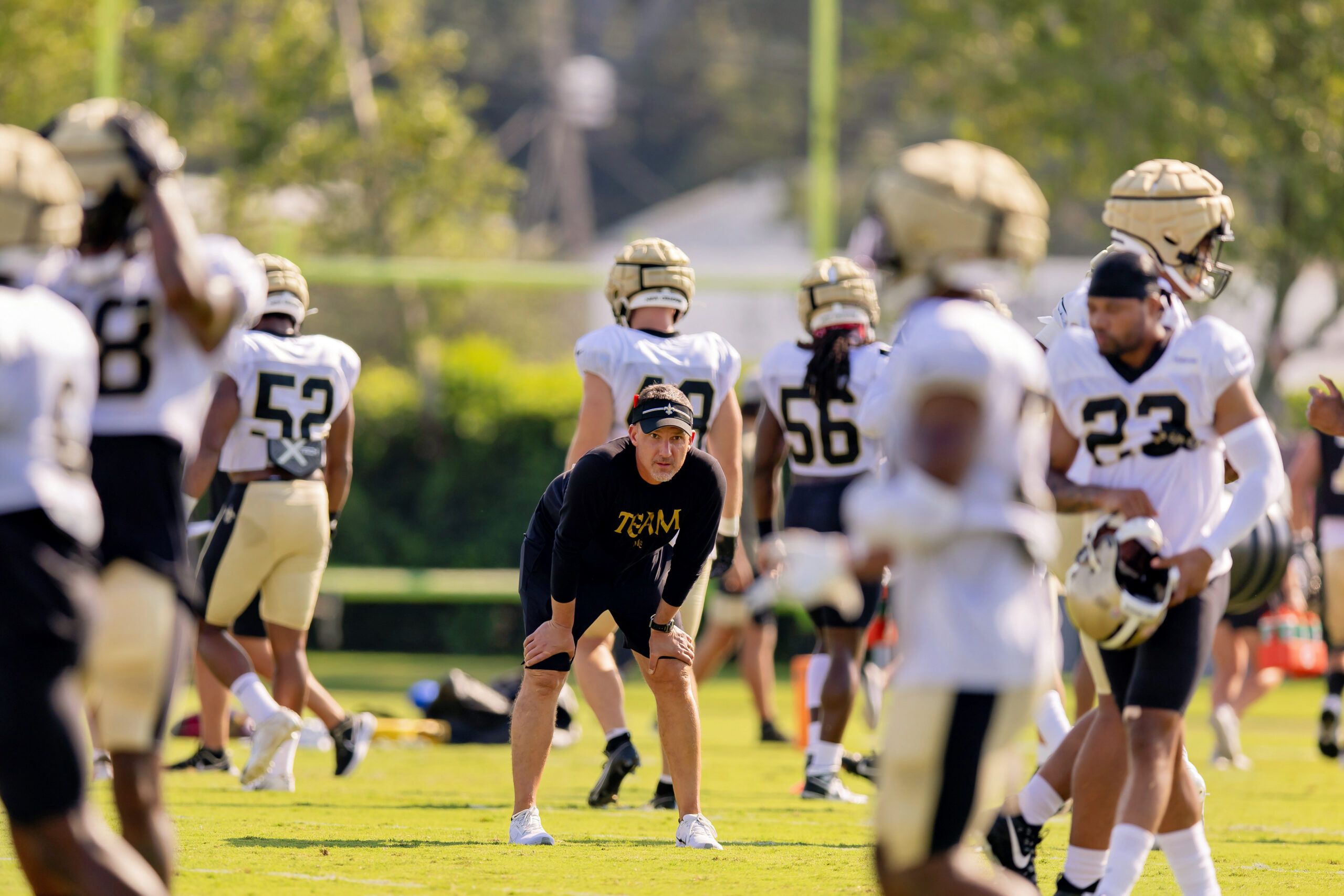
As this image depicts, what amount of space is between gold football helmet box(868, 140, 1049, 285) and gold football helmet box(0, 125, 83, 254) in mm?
1697

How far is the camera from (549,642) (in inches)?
251

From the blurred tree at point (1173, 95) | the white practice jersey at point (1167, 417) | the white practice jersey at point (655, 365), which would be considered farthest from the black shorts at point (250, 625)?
the blurred tree at point (1173, 95)

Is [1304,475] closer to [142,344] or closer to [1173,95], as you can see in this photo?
[1173,95]

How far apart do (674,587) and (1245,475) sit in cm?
214

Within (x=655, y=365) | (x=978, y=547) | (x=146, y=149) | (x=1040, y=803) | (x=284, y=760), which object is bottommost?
(x=284, y=760)

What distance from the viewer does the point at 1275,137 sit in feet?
52.7

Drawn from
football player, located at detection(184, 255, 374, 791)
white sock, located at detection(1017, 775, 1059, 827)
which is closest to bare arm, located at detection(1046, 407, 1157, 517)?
white sock, located at detection(1017, 775, 1059, 827)

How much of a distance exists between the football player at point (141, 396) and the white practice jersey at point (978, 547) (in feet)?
4.98

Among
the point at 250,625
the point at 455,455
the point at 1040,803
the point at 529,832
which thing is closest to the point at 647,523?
the point at 529,832

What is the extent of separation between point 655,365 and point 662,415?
1.14 metres

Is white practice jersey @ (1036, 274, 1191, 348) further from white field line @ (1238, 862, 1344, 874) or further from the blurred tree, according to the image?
the blurred tree

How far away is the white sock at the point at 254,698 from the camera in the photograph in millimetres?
7527

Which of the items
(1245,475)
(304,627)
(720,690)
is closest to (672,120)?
(720,690)

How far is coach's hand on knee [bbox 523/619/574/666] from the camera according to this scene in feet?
20.9
